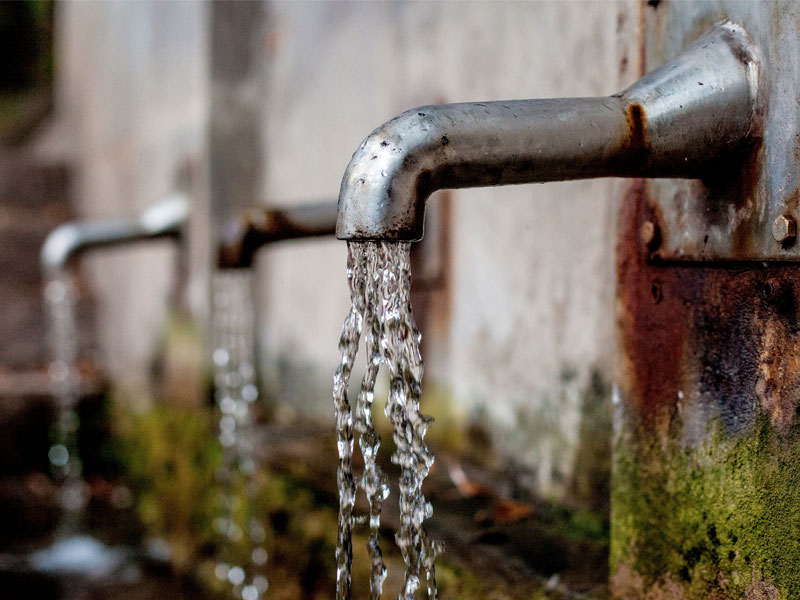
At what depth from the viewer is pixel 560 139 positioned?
1217mm

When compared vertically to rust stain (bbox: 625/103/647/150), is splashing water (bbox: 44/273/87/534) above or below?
below

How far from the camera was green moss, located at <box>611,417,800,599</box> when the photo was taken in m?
1.20

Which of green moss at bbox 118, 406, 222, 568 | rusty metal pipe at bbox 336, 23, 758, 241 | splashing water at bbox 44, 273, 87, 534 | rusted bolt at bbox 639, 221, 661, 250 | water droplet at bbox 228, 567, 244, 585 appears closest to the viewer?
rusty metal pipe at bbox 336, 23, 758, 241

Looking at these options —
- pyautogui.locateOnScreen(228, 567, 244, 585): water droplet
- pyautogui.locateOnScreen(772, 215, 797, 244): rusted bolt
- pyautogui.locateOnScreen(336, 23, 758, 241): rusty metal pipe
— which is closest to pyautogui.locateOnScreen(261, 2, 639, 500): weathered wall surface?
pyautogui.locateOnScreen(336, 23, 758, 241): rusty metal pipe

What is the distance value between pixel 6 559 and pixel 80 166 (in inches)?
139

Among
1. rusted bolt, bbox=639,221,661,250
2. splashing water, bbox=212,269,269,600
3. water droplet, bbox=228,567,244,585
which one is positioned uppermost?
rusted bolt, bbox=639,221,661,250

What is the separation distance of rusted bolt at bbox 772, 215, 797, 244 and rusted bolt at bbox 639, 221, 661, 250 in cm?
27

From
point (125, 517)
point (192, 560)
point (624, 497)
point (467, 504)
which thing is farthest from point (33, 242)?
point (624, 497)

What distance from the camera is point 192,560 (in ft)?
12.8

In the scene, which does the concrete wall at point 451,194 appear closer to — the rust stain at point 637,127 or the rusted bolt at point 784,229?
the rust stain at point 637,127

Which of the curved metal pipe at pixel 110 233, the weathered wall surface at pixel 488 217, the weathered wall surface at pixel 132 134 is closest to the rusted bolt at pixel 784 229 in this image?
the weathered wall surface at pixel 488 217

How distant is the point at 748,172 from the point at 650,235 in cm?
23

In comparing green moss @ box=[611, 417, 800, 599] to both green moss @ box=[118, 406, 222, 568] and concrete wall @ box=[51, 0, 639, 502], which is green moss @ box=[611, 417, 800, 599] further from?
green moss @ box=[118, 406, 222, 568]

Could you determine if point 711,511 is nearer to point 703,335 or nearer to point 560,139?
point 703,335
